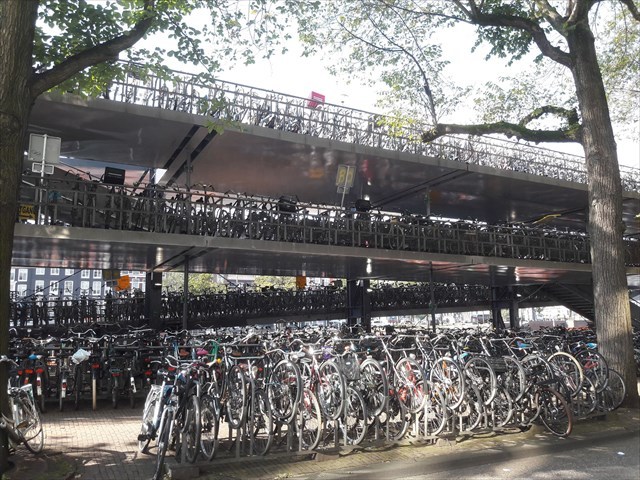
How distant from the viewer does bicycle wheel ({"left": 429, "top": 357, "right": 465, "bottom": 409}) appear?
6172 mm

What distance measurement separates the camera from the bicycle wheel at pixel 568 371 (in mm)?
7234

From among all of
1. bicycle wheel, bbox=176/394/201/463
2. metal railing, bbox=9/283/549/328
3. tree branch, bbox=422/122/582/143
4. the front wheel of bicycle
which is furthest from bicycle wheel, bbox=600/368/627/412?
the front wheel of bicycle

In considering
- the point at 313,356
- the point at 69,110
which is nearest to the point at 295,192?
the point at 69,110

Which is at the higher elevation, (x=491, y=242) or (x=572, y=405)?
(x=491, y=242)

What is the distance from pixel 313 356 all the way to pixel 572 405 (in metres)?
4.09

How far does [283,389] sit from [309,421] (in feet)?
1.59

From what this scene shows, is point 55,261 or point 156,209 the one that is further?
point 55,261

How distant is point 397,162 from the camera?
1371 cm

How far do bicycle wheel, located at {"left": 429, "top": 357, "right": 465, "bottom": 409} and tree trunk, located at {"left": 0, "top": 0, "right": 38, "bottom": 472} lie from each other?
476 centimetres

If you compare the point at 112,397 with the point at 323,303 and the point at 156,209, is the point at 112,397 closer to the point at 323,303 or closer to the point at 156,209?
the point at 156,209

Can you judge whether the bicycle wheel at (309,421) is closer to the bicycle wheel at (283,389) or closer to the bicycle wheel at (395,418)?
the bicycle wheel at (283,389)

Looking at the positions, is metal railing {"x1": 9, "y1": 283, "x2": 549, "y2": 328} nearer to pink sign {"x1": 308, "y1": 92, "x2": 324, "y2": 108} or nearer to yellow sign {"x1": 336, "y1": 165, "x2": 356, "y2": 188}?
yellow sign {"x1": 336, "y1": 165, "x2": 356, "y2": 188}

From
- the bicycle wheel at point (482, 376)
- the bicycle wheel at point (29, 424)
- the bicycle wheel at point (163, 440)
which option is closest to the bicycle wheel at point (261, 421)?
the bicycle wheel at point (163, 440)

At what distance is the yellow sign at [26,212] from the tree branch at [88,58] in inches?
189
